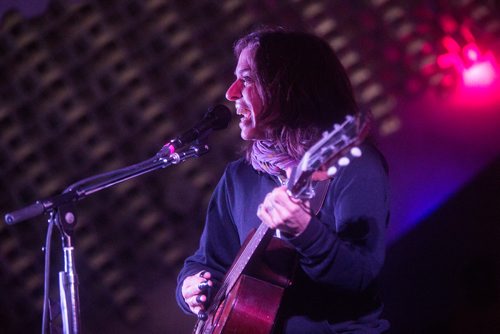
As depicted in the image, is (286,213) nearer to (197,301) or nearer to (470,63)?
(197,301)

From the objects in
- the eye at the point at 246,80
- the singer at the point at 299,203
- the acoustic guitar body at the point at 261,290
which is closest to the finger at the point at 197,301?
the singer at the point at 299,203

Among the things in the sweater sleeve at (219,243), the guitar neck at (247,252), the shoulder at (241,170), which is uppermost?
the shoulder at (241,170)

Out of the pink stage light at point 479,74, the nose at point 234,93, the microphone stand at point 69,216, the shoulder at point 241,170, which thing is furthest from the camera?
the pink stage light at point 479,74

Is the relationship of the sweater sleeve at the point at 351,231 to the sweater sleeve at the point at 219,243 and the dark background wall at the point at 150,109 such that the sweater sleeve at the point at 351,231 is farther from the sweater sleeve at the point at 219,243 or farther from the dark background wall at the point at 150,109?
the dark background wall at the point at 150,109

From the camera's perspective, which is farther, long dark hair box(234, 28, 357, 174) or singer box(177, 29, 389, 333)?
long dark hair box(234, 28, 357, 174)

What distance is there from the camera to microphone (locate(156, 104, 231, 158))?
1.66 meters

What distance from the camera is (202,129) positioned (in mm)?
1674

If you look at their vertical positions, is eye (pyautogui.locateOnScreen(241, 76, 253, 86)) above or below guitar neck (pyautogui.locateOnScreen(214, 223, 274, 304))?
above

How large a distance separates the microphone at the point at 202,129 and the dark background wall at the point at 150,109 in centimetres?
103

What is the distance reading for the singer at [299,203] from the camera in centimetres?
137

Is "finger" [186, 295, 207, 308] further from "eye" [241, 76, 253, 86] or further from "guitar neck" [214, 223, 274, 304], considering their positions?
"eye" [241, 76, 253, 86]

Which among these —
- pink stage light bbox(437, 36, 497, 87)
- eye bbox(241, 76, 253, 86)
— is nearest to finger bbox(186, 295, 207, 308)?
eye bbox(241, 76, 253, 86)

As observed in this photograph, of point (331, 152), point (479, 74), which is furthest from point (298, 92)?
point (479, 74)

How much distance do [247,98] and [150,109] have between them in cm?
112
